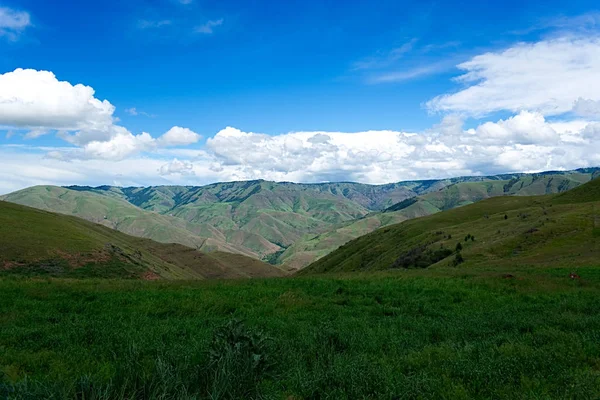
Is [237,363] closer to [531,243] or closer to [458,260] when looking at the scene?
[458,260]

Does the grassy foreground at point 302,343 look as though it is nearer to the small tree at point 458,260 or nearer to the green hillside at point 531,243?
the green hillside at point 531,243

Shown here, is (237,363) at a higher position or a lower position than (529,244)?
higher

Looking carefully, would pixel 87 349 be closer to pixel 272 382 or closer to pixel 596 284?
pixel 272 382

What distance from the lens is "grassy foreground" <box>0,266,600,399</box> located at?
750cm

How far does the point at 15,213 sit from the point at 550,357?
379 feet

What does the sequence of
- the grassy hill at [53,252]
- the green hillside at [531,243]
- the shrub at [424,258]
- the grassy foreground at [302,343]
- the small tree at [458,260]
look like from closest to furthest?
the grassy foreground at [302,343], the green hillside at [531,243], the small tree at [458,260], the shrub at [424,258], the grassy hill at [53,252]

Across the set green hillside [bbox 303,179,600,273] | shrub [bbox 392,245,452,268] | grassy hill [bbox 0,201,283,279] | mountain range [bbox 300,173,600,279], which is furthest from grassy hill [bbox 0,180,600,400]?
grassy hill [bbox 0,201,283,279]

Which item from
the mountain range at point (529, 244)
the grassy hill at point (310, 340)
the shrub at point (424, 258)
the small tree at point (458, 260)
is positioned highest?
the grassy hill at point (310, 340)

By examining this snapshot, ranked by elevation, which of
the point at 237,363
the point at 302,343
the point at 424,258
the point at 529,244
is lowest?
the point at 424,258

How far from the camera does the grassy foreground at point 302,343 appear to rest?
24.6 ft

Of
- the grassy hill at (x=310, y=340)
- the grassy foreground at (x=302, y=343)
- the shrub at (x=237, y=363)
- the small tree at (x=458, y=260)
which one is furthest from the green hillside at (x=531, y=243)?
the shrub at (x=237, y=363)

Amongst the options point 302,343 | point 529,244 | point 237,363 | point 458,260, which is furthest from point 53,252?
point 237,363

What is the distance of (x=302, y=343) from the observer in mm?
11430

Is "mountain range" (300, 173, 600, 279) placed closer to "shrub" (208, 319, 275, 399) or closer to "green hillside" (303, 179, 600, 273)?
"green hillside" (303, 179, 600, 273)
